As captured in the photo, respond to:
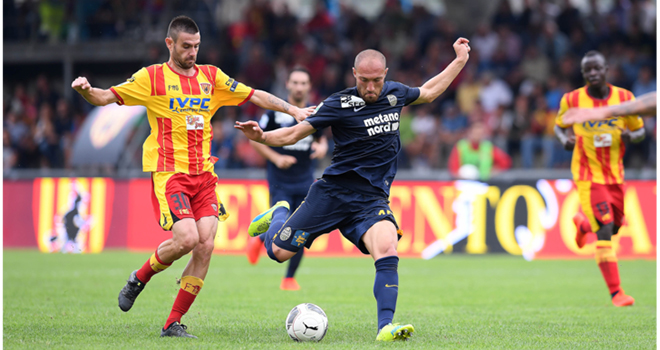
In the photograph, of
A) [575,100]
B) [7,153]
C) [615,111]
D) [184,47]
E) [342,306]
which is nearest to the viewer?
[615,111]

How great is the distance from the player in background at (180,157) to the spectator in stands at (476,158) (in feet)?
28.6

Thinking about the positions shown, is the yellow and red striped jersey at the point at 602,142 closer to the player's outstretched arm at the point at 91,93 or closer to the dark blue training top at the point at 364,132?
the dark blue training top at the point at 364,132

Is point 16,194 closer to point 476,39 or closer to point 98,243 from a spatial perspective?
point 98,243

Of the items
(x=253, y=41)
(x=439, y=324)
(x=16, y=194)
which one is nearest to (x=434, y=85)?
(x=439, y=324)

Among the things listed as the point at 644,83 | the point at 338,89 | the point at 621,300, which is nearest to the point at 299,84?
the point at 621,300

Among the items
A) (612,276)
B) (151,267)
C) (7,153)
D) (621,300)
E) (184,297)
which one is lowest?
(621,300)

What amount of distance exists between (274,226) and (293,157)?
2134mm

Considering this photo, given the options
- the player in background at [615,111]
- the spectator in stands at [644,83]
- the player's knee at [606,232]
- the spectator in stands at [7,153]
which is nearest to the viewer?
the player in background at [615,111]

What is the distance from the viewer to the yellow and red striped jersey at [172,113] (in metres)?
5.87

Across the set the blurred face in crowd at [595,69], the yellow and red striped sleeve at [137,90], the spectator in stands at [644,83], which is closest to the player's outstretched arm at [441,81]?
the yellow and red striped sleeve at [137,90]

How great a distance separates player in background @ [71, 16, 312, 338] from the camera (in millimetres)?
5762

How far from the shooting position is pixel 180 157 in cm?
590

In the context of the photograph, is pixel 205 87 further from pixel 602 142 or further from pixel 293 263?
pixel 602 142

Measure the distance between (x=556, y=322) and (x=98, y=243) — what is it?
1026 centimetres
